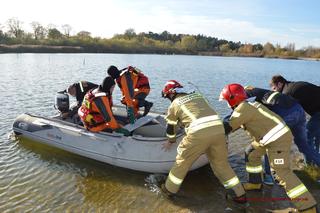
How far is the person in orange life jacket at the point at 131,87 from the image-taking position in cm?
675

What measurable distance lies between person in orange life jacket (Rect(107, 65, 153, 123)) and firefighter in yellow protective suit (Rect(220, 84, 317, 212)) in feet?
8.36

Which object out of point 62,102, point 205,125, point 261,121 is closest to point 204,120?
point 205,125

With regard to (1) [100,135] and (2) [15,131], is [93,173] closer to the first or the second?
(1) [100,135]

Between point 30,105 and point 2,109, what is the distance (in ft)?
3.53

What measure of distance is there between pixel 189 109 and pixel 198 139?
0.46m

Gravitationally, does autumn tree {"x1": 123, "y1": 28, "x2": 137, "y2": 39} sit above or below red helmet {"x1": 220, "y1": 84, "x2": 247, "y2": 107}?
above

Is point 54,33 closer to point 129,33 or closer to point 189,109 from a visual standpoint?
point 129,33

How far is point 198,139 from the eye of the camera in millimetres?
4441

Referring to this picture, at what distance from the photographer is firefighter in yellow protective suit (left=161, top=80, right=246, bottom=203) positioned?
14.6 ft

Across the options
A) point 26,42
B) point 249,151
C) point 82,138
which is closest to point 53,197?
point 82,138

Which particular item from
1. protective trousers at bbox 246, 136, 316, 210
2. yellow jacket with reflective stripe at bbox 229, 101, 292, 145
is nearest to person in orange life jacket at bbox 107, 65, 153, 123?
yellow jacket with reflective stripe at bbox 229, 101, 292, 145

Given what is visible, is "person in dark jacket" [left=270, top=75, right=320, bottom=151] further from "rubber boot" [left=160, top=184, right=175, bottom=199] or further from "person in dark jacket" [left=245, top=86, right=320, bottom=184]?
"rubber boot" [left=160, top=184, right=175, bottom=199]

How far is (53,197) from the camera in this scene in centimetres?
533

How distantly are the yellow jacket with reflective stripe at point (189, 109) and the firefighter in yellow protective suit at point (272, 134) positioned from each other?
0.93 ft
